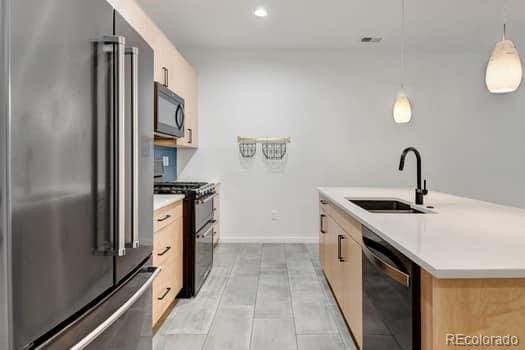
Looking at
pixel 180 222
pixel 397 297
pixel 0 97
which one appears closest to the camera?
pixel 0 97

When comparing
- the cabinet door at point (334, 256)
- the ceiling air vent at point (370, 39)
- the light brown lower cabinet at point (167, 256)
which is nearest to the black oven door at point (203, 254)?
the light brown lower cabinet at point (167, 256)

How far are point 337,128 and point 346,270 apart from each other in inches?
124

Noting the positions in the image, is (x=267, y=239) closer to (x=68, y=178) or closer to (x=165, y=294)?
(x=165, y=294)

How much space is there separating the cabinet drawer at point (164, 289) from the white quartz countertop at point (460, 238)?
50.7 inches

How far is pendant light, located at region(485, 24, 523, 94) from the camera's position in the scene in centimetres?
210

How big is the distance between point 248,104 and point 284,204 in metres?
1.49

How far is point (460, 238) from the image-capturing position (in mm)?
1425

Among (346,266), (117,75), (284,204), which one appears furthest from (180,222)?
(284,204)

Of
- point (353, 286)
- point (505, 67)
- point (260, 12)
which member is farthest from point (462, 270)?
point (260, 12)

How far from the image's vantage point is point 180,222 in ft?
9.61

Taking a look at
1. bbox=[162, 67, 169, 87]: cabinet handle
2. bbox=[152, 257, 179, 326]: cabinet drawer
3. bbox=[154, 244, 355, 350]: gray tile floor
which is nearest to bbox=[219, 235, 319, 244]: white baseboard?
bbox=[154, 244, 355, 350]: gray tile floor

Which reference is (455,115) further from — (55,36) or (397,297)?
(55,36)

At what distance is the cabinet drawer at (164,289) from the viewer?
2342 mm

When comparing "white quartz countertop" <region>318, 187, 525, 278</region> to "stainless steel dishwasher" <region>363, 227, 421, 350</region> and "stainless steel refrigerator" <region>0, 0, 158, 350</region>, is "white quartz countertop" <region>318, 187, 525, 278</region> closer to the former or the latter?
"stainless steel dishwasher" <region>363, 227, 421, 350</region>
